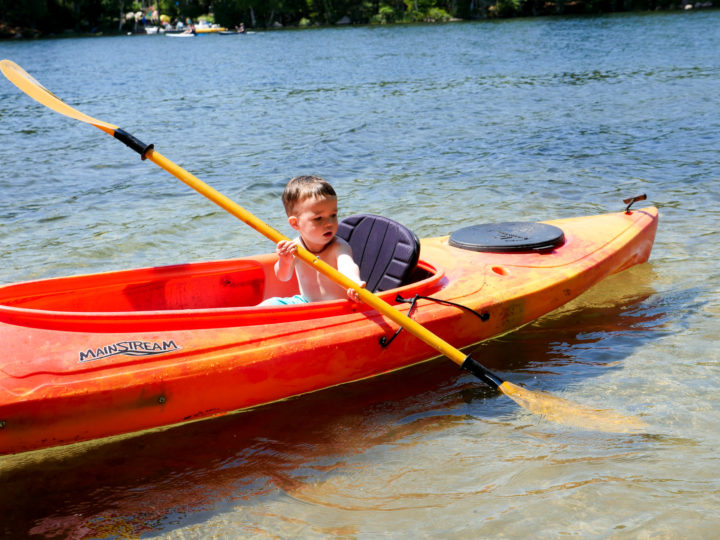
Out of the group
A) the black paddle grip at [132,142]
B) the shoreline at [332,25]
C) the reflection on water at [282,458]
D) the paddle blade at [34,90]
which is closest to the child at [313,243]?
the reflection on water at [282,458]

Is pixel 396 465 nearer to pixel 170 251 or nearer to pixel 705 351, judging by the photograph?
pixel 705 351

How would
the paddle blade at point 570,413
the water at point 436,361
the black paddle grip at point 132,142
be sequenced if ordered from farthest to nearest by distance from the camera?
the black paddle grip at point 132,142, the paddle blade at point 570,413, the water at point 436,361

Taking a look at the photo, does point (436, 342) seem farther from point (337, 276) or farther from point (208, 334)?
point (208, 334)

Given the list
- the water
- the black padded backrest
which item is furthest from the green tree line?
the black padded backrest

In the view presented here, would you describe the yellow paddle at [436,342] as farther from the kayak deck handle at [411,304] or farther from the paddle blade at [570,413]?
the kayak deck handle at [411,304]

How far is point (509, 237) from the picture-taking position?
15.6 feet

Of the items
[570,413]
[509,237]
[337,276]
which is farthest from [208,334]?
[509,237]

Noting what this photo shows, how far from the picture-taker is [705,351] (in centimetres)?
411

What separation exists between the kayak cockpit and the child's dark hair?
0.51 meters

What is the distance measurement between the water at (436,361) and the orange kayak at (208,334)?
0.23 meters

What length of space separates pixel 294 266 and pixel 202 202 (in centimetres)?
420

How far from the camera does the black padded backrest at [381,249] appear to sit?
4.02 meters

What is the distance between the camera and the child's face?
3.62 m

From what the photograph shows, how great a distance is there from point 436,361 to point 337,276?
0.98 meters
